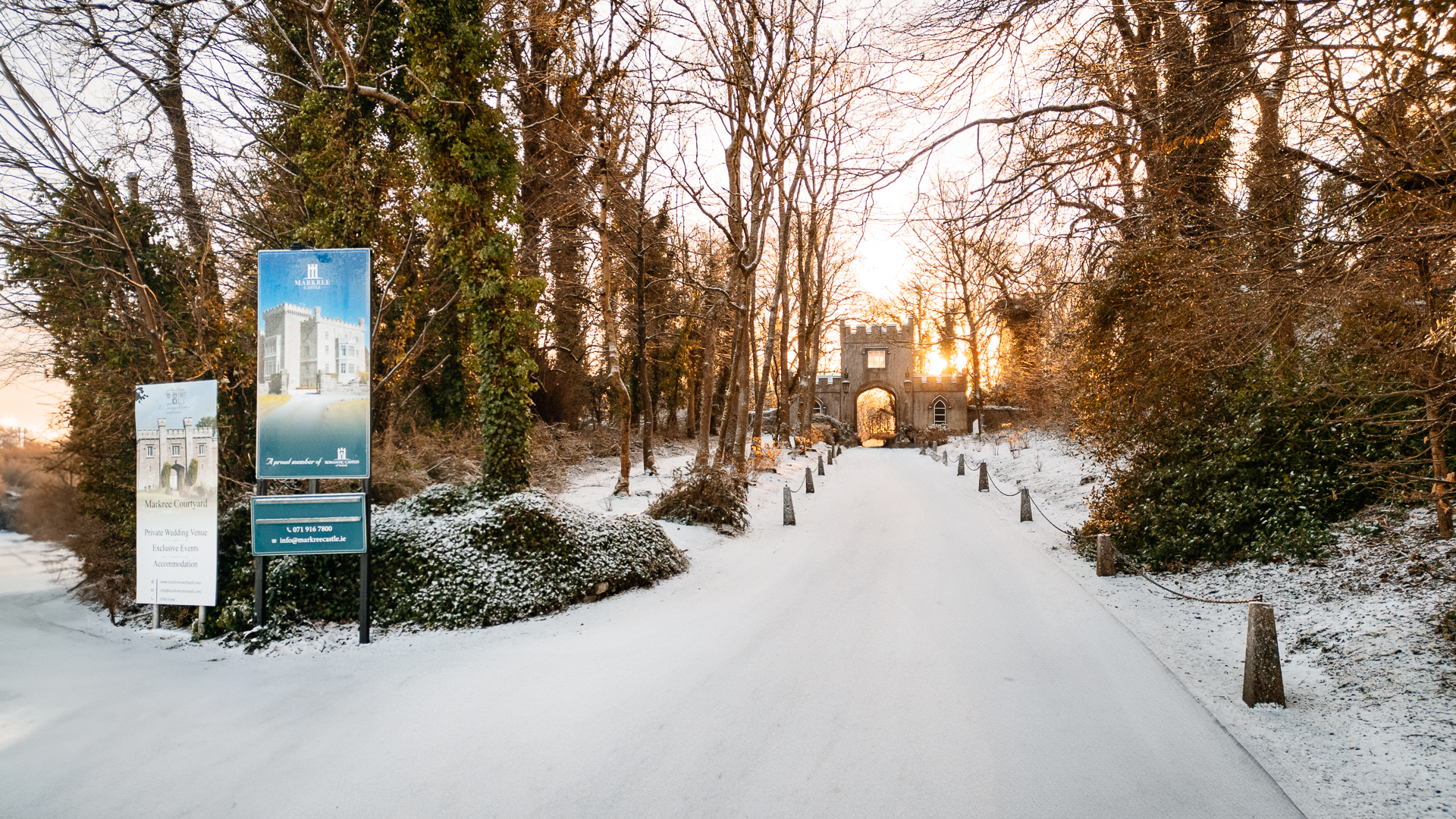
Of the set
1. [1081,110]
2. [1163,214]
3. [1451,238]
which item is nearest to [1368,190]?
[1451,238]

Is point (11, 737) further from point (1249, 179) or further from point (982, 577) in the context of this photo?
point (1249, 179)

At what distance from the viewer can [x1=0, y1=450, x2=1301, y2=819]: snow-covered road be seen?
363cm

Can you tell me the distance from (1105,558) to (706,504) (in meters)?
5.93

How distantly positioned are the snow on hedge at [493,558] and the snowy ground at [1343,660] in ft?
18.0

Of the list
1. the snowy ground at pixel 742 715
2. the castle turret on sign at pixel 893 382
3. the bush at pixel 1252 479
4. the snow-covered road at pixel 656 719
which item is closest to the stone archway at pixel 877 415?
the castle turret on sign at pixel 893 382

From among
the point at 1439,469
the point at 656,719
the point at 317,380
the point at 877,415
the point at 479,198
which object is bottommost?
the point at 656,719

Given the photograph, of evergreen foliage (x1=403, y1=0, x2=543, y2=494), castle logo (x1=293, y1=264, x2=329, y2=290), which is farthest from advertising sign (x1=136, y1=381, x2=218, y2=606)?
evergreen foliage (x1=403, y1=0, x2=543, y2=494)

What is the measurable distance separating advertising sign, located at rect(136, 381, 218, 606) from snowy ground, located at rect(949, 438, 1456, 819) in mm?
8920

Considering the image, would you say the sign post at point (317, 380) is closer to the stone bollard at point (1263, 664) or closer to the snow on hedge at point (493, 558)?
the snow on hedge at point (493, 558)

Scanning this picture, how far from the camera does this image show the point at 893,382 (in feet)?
139

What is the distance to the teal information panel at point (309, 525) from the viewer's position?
620cm

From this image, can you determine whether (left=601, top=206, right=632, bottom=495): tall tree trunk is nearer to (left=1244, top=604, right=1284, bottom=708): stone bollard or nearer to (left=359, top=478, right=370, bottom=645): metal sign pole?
(left=359, top=478, right=370, bottom=645): metal sign pole

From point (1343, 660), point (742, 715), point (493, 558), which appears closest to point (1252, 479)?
point (1343, 660)

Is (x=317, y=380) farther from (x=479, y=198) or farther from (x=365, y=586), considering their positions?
(x=479, y=198)
